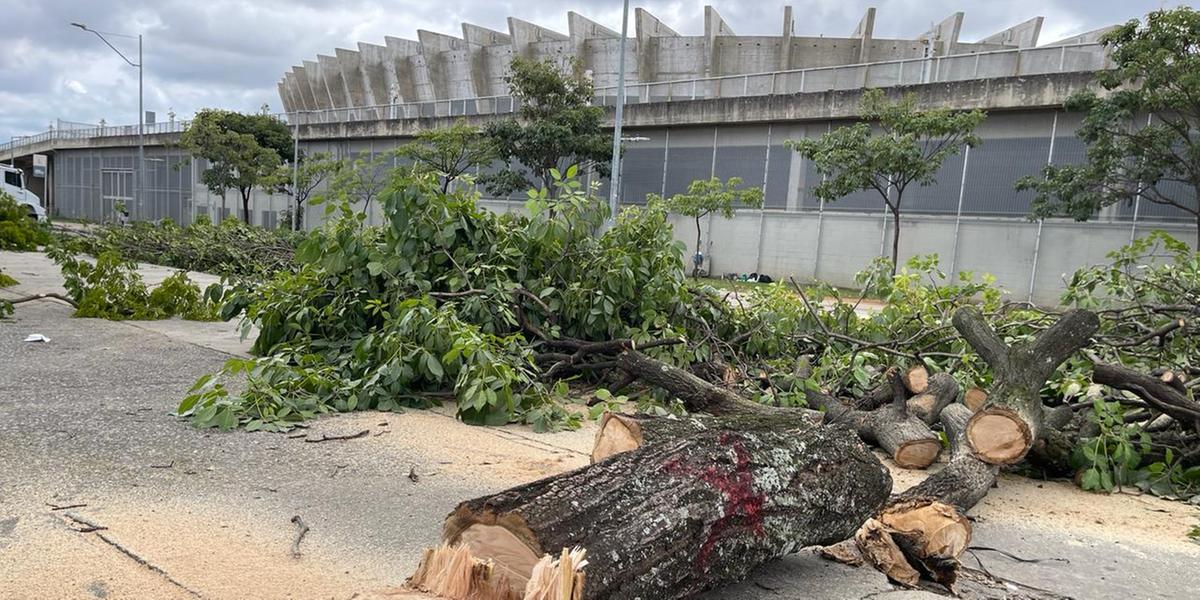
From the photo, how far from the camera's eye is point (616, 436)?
367 centimetres

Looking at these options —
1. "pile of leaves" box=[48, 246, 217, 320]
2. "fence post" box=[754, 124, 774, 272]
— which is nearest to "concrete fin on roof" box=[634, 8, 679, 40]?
"fence post" box=[754, 124, 774, 272]

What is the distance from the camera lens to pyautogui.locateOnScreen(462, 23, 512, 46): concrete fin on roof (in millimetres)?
46000

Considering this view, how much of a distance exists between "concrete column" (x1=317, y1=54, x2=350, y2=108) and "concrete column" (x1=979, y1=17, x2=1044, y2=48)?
39238 millimetres

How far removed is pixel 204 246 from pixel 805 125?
17556 millimetres

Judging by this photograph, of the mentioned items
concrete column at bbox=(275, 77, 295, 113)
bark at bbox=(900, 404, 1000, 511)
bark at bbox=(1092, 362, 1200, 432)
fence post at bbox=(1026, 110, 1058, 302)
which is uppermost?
concrete column at bbox=(275, 77, 295, 113)

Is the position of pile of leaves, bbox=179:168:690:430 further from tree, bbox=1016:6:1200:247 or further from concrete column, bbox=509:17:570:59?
concrete column, bbox=509:17:570:59

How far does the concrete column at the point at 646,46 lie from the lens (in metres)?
37.6

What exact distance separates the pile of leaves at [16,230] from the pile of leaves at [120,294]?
37.7ft

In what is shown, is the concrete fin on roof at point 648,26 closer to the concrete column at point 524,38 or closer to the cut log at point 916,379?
the concrete column at point 524,38

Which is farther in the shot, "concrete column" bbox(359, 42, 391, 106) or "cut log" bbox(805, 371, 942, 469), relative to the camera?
"concrete column" bbox(359, 42, 391, 106)

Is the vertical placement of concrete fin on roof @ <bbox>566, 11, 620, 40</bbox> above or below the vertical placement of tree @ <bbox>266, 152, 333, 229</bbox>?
above

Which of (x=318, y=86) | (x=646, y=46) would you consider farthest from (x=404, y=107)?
(x=318, y=86)

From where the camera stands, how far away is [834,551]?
11.9 ft

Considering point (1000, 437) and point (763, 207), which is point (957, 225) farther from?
point (1000, 437)
